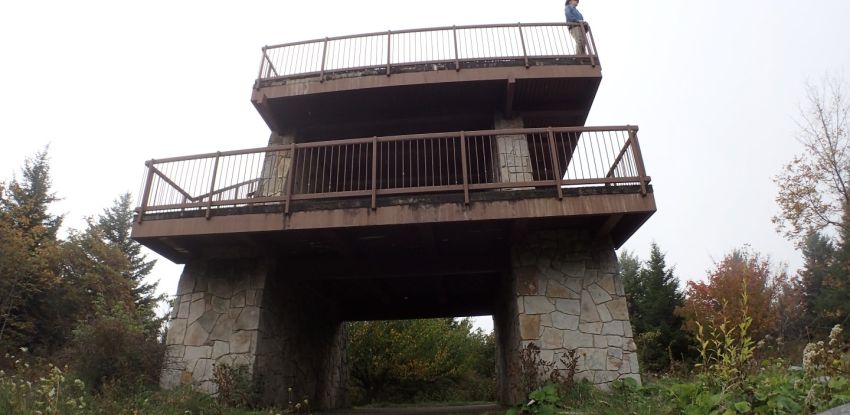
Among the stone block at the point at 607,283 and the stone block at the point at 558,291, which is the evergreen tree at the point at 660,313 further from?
the stone block at the point at 558,291

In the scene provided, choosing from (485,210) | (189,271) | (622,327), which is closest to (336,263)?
(189,271)

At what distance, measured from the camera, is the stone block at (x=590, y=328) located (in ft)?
24.2

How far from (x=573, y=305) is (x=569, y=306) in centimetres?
7

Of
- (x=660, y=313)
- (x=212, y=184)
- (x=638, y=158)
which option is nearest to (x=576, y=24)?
(x=638, y=158)

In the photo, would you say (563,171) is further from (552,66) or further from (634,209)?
(634,209)

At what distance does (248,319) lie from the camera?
25.6 feet

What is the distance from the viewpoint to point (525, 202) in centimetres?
714

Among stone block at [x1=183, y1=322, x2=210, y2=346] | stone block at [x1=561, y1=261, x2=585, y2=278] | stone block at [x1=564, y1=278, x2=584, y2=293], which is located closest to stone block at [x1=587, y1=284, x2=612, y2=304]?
stone block at [x1=564, y1=278, x2=584, y2=293]

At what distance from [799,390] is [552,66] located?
7.00m

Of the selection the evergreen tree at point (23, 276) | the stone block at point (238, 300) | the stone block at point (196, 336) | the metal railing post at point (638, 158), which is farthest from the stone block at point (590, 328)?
the evergreen tree at point (23, 276)

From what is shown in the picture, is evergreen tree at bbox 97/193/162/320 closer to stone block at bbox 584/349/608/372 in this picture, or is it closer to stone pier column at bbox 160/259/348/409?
stone pier column at bbox 160/259/348/409

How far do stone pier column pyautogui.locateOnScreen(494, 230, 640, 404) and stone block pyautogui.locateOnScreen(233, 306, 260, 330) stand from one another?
408 centimetres

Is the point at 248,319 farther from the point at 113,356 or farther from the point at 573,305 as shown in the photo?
the point at 573,305

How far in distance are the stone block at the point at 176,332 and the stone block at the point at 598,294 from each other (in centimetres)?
648
